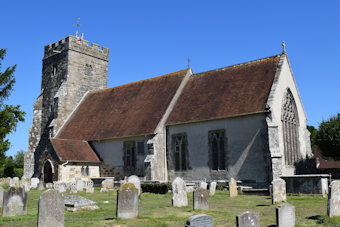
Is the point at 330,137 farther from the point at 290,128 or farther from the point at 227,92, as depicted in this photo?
the point at 227,92

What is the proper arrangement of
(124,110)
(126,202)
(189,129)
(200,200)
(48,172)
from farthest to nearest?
(124,110) → (48,172) → (189,129) → (200,200) → (126,202)

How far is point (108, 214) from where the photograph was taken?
37.0ft

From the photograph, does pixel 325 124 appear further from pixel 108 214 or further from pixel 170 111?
pixel 108 214

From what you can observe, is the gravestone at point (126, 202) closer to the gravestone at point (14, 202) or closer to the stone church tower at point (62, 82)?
the gravestone at point (14, 202)

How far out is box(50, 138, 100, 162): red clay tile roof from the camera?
83.5 ft

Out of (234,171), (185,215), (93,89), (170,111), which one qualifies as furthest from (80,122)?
(185,215)

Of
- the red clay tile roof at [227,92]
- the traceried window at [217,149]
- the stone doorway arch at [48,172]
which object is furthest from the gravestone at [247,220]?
the stone doorway arch at [48,172]

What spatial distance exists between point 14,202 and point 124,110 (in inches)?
701

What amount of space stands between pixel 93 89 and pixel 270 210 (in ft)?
90.7

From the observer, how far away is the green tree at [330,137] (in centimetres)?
2661

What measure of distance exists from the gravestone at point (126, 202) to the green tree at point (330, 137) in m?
21.4

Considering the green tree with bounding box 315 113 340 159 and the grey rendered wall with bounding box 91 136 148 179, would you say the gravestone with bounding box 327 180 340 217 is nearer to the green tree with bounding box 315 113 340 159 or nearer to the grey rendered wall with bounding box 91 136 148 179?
the grey rendered wall with bounding box 91 136 148 179

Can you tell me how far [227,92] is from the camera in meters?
23.3

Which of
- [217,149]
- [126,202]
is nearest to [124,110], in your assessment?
[217,149]
